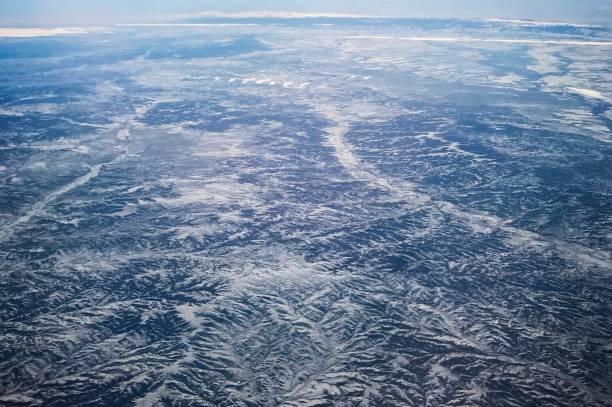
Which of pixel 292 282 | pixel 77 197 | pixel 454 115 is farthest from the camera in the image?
pixel 454 115

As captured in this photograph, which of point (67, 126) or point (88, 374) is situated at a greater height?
point (67, 126)

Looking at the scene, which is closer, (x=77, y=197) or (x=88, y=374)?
(x=88, y=374)

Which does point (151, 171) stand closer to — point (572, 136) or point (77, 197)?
point (77, 197)

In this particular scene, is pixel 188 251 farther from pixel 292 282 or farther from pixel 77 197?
pixel 77 197

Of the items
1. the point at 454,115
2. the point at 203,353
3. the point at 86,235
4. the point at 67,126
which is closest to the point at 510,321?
the point at 203,353

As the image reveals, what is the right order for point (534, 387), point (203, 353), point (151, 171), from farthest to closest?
point (151, 171) < point (203, 353) < point (534, 387)

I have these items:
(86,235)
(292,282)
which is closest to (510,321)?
(292,282)
